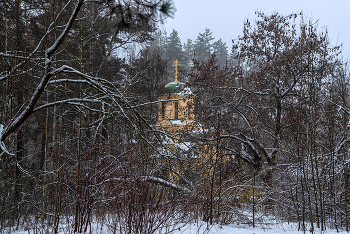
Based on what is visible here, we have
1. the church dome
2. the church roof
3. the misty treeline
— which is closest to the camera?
the misty treeline

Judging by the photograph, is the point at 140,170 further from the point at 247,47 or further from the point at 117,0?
the point at 247,47

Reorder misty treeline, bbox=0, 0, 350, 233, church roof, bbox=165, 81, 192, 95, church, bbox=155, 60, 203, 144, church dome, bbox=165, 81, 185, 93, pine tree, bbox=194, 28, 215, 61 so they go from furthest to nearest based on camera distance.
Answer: pine tree, bbox=194, 28, 215, 61 < church dome, bbox=165, 81, 185, 93 < church roof, bbox=165, 81, 192, 95 < church, bbox=155, 60, 203, 144 < misty treeline, bbox=0, 0, 350, 233

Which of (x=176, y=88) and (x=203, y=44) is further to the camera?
(x=203, y=44)

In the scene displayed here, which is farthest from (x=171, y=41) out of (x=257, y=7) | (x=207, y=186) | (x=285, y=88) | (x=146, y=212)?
(x=146, y=212)

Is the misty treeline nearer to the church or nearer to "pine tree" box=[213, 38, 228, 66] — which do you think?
the church

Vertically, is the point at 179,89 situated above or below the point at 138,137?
above

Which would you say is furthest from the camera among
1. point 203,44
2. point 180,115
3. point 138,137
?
point 203,44

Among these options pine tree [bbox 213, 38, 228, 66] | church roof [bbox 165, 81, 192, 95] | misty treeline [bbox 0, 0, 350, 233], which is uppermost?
pine tree [bbox 213, 38, 228, 66]

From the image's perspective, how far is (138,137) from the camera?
5016mm

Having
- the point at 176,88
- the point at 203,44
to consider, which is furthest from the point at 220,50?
the point at 176,88

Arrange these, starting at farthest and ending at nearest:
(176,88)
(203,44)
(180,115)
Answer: (203,44) < (176,88) < (180,115)

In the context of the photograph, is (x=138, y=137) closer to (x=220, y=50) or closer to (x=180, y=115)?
(x=180, y=115)

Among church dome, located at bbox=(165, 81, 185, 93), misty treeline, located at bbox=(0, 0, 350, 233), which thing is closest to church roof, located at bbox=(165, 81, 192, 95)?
church dome, located at bbox=(165, 81, 185, 93)

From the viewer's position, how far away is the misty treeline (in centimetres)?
502
